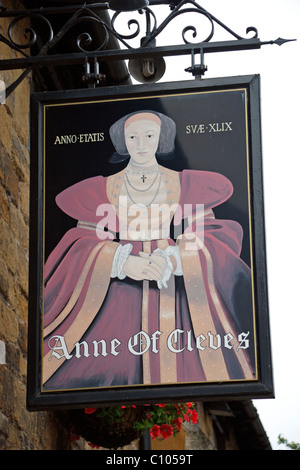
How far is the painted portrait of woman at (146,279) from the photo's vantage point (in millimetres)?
4574

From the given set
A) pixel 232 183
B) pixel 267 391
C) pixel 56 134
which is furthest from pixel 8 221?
pixel 267 391

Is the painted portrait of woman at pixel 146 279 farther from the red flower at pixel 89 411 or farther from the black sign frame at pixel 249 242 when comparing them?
the red flower at pixel 89 411

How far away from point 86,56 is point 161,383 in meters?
1.83

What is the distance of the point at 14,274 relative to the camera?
5926 mm

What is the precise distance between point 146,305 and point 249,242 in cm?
58

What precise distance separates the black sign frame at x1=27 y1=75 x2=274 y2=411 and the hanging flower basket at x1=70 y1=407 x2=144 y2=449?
2.07 metres

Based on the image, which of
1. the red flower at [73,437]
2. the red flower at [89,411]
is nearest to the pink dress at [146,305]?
the red flower at [89,411]

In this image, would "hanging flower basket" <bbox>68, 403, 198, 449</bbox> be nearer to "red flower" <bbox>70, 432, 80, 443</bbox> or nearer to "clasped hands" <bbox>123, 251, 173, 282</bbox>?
"red flower" <bbox>70, 432, 80, 443</bbox>

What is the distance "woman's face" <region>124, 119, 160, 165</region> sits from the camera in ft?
16.7

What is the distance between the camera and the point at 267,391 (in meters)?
4.45

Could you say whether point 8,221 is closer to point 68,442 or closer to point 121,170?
point 121,170

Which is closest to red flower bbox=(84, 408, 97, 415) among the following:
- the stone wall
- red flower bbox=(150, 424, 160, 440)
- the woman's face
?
the stone wall

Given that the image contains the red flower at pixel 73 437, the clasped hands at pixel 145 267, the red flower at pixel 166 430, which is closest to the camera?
the clasped hands at pixel 145 267

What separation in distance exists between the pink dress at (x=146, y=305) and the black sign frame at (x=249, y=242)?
0.04 metres
